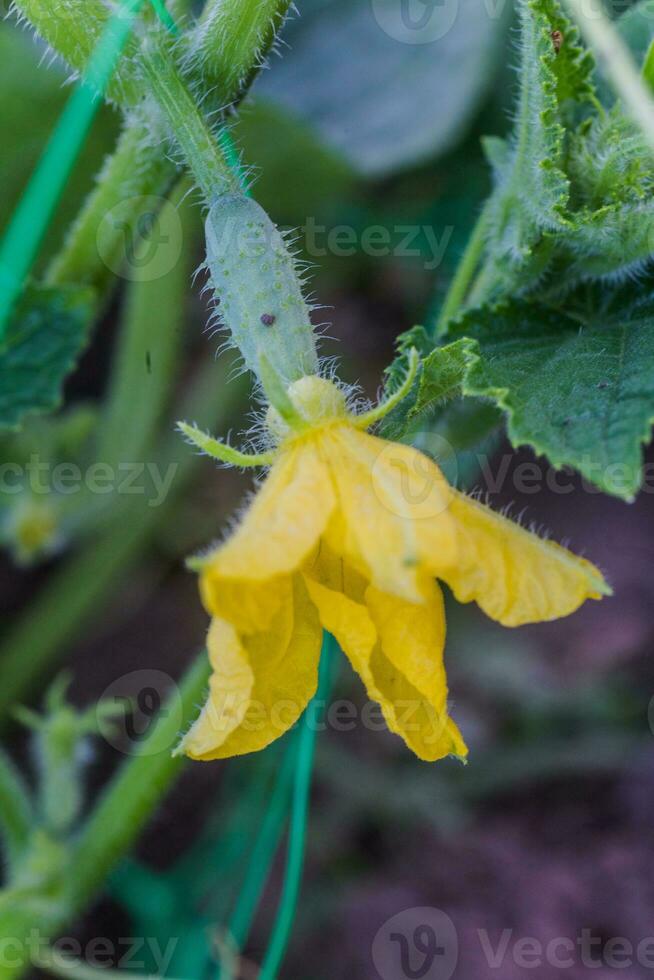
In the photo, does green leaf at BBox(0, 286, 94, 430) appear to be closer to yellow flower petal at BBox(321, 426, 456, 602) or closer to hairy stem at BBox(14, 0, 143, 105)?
hairy stem at BBox(14, 0, 143, 105)

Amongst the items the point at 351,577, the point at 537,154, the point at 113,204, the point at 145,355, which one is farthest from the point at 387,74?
the point at 351,577

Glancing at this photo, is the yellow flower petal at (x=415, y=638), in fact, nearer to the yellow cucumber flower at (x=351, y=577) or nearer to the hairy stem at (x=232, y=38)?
the yellow cucumber flower at (x=351, y=577)

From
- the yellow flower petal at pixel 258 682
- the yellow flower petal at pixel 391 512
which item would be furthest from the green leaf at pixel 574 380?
the yellow flower petal at pixel 258 682

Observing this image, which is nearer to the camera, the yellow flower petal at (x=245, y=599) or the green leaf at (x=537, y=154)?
the yellow flower petal at (x=245, y=599)

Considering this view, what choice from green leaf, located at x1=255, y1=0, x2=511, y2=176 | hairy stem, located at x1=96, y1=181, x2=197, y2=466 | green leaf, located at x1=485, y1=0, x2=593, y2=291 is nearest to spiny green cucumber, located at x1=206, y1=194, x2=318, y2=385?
green leaf, located at x1=485, y1=0, x2=593, y2=291

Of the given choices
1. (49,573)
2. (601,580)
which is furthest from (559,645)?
(601,580)
